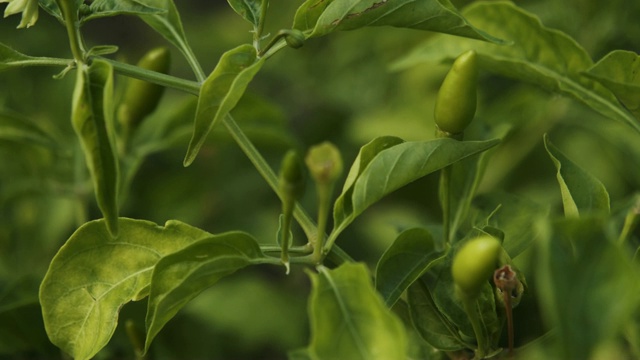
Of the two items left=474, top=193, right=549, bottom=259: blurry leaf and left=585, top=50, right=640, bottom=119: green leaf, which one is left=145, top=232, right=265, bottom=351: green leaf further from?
left=585, top=50, right=640, bottom=119: green leaf

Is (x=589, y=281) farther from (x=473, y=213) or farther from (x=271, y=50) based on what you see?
(x=473, y=213)

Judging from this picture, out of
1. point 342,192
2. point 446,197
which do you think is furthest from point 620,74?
point 342,192

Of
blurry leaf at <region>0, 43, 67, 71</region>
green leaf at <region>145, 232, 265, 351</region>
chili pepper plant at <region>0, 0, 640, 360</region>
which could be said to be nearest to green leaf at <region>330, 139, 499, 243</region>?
chili pepper plant at <region>0, 0, 640, 360</region>

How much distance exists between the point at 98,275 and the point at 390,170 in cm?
33

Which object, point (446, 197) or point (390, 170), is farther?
point (446, 197)

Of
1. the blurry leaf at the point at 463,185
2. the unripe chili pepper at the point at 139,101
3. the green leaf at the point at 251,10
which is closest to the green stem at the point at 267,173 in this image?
the green leaf at the point at 251,10

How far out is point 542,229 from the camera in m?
0.62

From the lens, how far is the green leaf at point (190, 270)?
827 mm

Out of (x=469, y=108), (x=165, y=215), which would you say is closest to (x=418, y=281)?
(x=469, y=108)

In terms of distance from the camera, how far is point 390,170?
2.91 ft

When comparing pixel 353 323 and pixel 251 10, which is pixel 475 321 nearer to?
pixel 353 323

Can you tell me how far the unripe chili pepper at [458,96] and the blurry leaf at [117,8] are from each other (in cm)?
Result: 30

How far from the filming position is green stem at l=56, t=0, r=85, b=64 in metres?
0.85

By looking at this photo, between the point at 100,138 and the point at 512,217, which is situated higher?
the point at 100,138
